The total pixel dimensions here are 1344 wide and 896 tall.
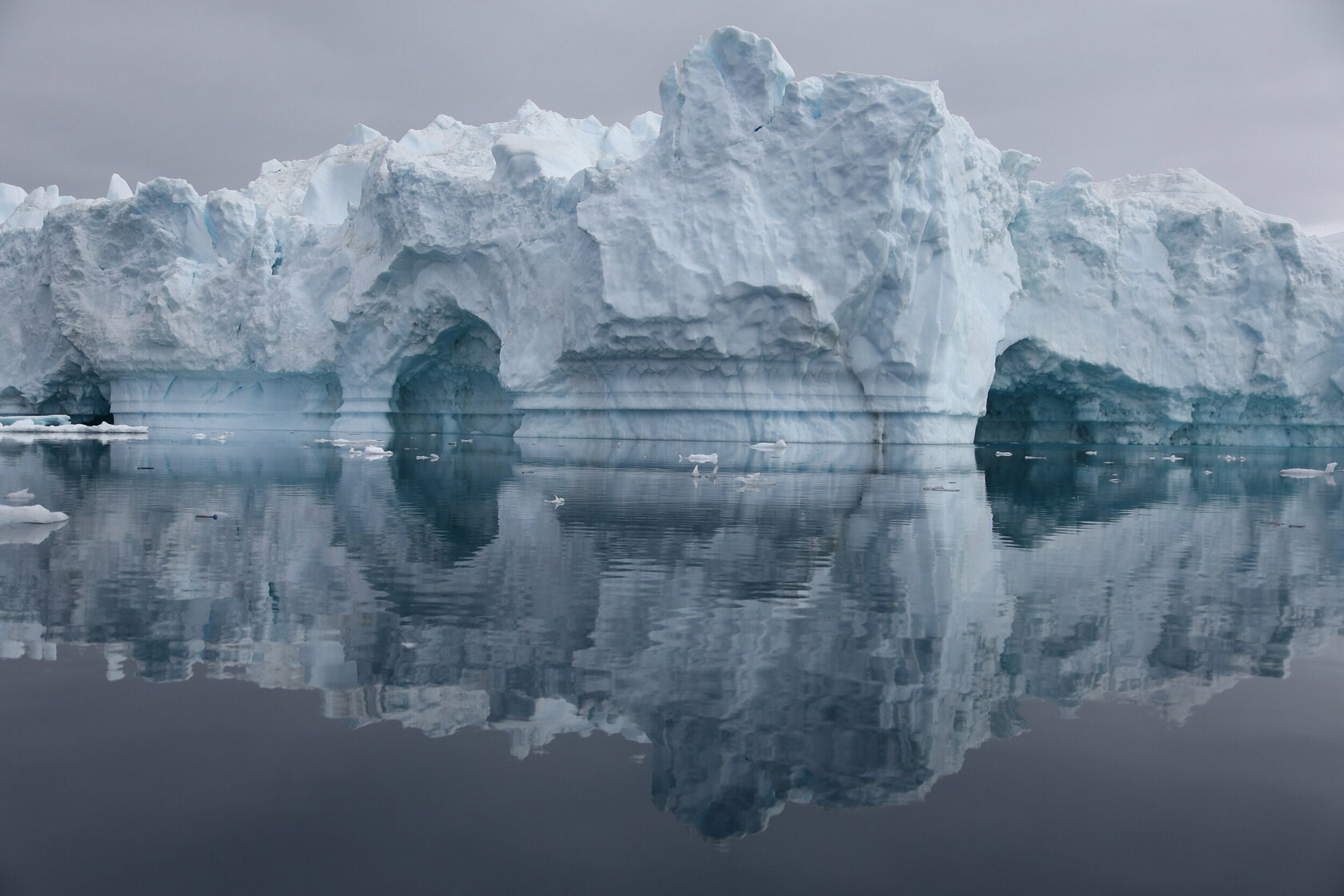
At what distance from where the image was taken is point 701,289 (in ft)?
58.5

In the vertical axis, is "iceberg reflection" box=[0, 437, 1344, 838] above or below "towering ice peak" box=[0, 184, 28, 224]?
below

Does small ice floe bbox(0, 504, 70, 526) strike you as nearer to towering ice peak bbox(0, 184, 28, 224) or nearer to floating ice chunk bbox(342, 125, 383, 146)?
floating ice chunk bbox(342, 125, 383, 146)

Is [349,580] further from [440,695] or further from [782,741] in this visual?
[782,741]

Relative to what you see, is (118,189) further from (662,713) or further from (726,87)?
(662,713)

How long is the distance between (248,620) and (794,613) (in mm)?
2223

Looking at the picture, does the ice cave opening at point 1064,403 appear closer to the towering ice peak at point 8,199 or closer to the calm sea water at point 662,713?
the calm sea water at point 662,713

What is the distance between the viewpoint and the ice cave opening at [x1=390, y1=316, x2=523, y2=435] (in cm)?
2334

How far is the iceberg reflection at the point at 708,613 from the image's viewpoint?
2.84m

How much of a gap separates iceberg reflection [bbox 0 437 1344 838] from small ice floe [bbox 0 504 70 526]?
0.33 m

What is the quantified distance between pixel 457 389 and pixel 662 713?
76.9 ft

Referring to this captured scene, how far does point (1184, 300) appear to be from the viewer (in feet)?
79.0

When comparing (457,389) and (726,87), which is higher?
(726,87)

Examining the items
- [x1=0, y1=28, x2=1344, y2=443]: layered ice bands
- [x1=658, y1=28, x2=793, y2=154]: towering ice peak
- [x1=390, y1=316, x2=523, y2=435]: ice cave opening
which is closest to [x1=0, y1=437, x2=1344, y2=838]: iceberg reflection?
[x1=0, y1=28, x2=1344, y2=443]: layered ice bands

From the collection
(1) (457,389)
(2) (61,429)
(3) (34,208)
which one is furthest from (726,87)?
(3) (34,208)
